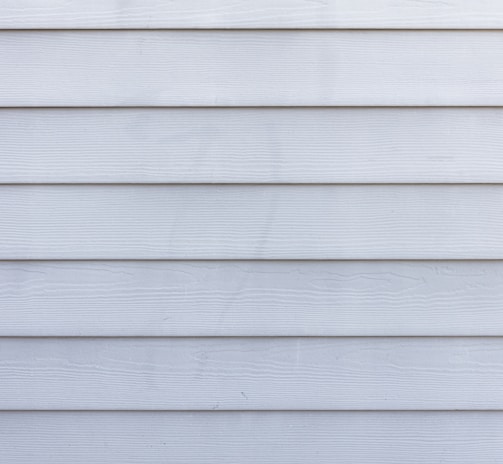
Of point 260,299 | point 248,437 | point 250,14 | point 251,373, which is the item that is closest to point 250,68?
point 250,14

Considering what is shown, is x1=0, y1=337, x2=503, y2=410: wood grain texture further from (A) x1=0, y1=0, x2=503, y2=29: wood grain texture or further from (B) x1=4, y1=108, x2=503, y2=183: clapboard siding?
(A) x1=0, y1=0, x2=503, y2=29: wood grain texture

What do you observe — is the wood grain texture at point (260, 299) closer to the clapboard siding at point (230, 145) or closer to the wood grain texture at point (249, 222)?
the wood grain texture at point (249, 222)

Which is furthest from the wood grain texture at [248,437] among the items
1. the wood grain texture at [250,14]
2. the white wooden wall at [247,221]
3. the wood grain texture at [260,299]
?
the wood grain texture at [250,14]

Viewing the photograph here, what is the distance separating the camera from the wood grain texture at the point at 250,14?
159 centimetres

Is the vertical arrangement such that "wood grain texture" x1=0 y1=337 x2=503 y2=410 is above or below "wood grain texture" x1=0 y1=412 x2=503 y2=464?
above

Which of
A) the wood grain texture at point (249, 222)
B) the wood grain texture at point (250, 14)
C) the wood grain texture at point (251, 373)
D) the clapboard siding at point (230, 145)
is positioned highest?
the wood grain texture at point (250, 14)

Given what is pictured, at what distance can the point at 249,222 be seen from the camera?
5.27ft

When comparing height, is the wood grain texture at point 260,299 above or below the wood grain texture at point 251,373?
above

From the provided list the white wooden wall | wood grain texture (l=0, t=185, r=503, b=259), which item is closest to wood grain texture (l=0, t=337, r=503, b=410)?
the white wooden wall

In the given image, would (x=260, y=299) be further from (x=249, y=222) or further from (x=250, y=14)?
(x=250, y=14)

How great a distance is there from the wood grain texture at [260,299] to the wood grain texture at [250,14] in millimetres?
638

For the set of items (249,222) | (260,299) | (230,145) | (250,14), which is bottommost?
(260,299)

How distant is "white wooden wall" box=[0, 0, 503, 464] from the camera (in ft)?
5.24

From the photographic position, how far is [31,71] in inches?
62.8
